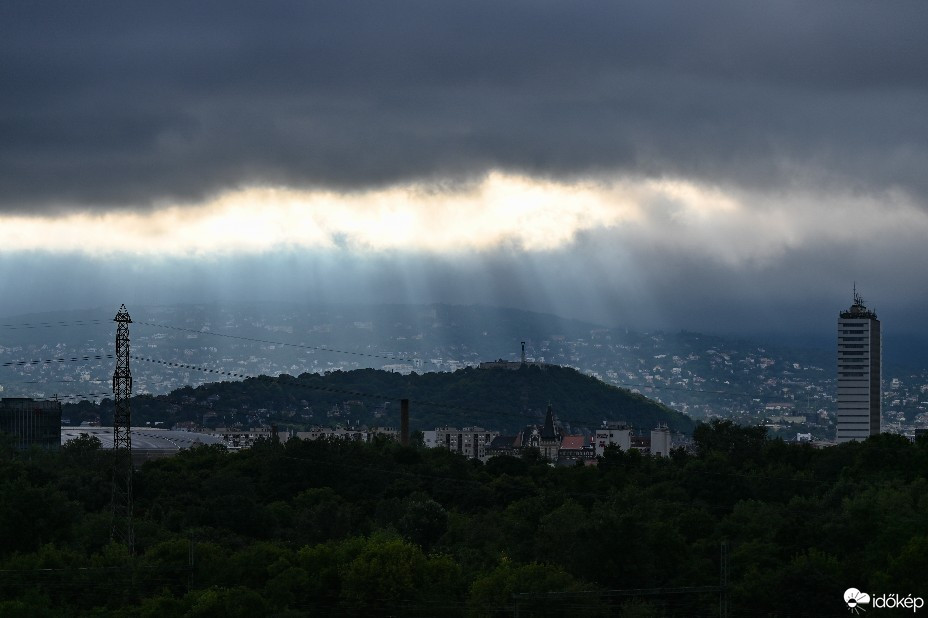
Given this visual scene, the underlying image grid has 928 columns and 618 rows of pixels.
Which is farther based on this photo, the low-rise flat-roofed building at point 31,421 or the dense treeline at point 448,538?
the low-rise flat-roofed building at point 31,421

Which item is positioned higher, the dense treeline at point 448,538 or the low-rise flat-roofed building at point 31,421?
the low-rise flat-roofed building at point 31,421

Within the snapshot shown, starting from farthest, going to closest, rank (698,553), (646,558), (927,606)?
(698,553) → (646,558) → (927,606)

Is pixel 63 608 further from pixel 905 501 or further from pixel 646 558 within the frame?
pixel 905 501

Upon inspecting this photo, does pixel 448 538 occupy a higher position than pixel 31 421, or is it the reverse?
pixel 31 421

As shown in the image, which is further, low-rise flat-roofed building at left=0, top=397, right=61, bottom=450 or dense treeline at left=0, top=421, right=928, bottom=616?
low-rise flat-roofed building at left=0, top=397, right=61, bottom=450

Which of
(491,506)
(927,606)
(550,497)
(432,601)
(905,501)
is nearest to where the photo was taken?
(927,606)

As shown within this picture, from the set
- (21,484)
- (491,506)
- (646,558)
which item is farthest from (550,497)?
(21,484)

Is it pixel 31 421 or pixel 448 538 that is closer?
pixel 448 538

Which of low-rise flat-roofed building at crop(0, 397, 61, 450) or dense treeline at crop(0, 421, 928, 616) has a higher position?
low-rise flat-roofed building at crop(0, 397, 61, 450)
